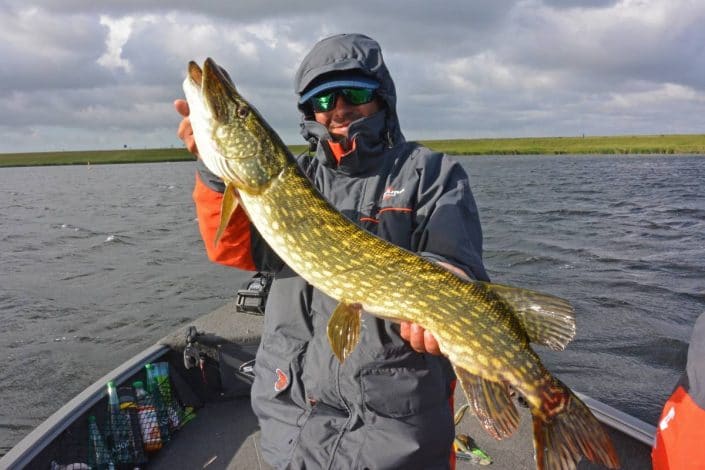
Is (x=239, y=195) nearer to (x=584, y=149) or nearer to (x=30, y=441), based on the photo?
(x=30, y=441)

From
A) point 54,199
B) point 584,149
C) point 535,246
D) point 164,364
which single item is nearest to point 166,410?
point 164,364

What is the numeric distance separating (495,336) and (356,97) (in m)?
1.62

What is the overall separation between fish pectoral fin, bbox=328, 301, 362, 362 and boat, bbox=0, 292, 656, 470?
1576mm

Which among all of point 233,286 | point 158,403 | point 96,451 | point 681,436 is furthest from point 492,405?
point 233,286

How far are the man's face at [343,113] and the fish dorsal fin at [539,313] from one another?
1.35m

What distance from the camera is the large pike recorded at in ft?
6.72

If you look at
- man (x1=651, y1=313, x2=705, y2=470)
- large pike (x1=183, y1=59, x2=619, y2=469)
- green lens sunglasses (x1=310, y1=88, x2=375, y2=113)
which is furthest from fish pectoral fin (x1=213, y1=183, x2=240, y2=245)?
man (x1=651, y1=313, x2=705, y2=470)

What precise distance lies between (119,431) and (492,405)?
2416 millimetres

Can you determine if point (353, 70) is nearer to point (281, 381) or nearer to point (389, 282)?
point (389, 282)

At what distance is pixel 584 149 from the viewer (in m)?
76.9

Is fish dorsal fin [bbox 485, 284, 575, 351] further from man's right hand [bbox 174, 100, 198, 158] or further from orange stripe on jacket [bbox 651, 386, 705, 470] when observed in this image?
man's right hand [bbox 174, 100, 198, 158]

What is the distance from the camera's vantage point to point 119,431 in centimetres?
315

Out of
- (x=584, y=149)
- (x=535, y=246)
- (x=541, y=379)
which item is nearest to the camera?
(x=541, y=379)

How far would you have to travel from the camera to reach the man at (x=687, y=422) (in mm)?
2027
